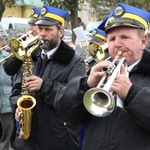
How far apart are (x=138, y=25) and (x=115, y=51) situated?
225mm

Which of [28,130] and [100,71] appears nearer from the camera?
[100,71]

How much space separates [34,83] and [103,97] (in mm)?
1664

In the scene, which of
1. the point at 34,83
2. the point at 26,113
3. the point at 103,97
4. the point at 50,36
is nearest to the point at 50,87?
the point at 34,83

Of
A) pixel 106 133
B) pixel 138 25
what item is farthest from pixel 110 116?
pixel 138 25

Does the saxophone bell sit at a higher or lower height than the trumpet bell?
lower

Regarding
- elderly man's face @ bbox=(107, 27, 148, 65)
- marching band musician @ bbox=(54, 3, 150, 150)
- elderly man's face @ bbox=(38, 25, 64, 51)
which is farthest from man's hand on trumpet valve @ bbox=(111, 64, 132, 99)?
elderly man's face @ bbox=(38, 25, 64, 51)

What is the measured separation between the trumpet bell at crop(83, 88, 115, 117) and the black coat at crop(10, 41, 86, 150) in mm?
1471

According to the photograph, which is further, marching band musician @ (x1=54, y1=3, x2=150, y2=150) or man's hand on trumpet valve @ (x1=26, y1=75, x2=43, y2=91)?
man's hand on trumpet valve @ (x1=26, y1=75, x2=43, y2=91)

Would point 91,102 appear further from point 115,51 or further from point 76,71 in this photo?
point 76,71

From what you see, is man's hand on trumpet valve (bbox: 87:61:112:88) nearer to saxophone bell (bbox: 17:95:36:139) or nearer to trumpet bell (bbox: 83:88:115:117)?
trumpet bell (bbox: 83:88:115:117)

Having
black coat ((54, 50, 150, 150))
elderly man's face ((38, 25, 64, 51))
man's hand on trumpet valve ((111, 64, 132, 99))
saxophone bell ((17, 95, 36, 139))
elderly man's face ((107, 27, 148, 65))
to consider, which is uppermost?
elderly man's face ((107, 27, 148, 65))

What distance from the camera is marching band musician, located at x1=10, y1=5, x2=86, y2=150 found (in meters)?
3.80

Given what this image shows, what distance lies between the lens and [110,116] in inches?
93.3

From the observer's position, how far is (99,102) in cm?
224
